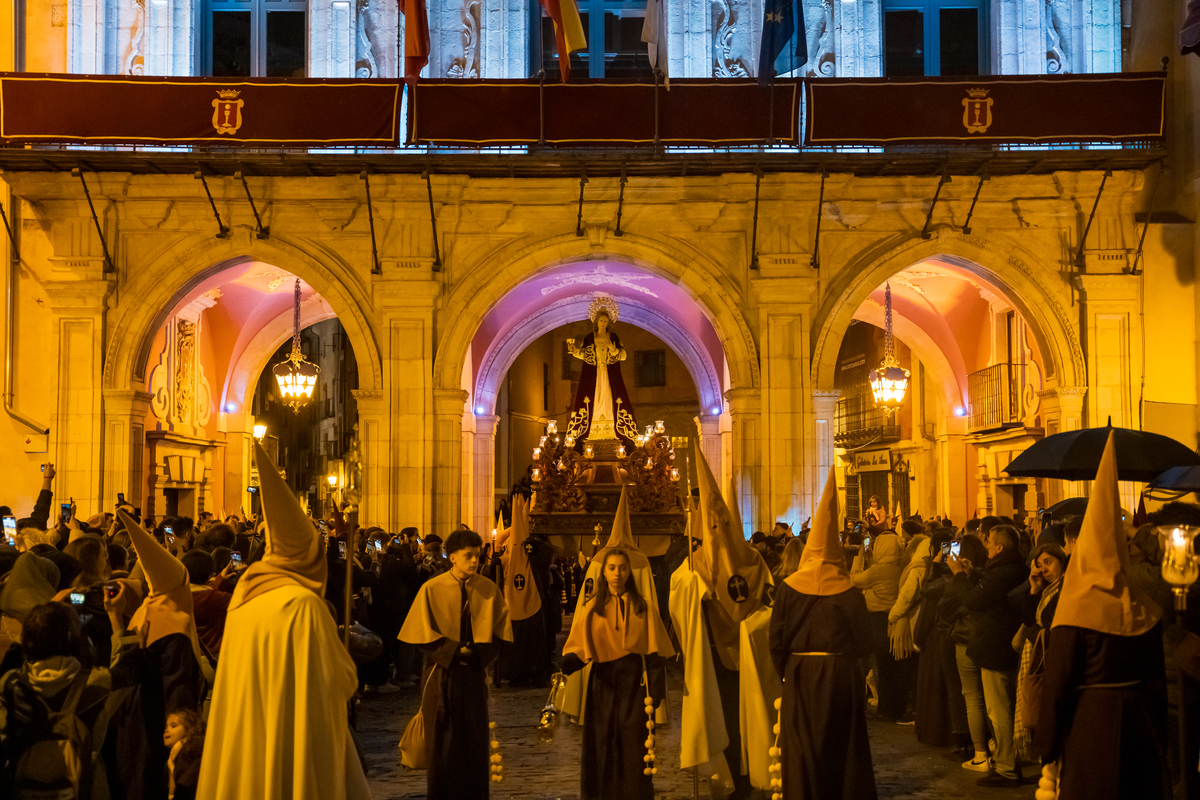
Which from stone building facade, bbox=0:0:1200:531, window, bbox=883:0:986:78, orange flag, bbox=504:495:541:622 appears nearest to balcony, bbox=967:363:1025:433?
stone building facade, bbox=0:0:1200:531

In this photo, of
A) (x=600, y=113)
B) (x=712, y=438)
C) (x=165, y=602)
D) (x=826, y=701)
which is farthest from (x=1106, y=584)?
(x=712, y=438)

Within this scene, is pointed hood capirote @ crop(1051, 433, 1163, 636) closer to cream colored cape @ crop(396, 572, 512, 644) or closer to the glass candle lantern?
Result: the glass candle lantern

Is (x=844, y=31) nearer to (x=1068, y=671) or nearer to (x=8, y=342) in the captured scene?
(x=8, y=342)

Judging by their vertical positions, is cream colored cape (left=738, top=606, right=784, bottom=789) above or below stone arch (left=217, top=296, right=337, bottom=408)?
below

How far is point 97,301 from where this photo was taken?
57.6ft

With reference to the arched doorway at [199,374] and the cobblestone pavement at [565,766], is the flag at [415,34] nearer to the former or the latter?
the arched doorway at [199,374]

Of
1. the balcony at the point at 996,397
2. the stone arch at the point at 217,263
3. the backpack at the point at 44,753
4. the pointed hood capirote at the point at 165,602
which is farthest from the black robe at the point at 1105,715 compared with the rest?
the balcony at the point at 996,397

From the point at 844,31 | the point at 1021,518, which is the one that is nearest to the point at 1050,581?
the point at 1021,518

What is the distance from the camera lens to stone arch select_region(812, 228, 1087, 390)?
701 inches

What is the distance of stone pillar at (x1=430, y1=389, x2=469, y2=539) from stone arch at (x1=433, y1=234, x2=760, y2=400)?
22 cm

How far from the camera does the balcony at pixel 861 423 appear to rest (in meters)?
26.0

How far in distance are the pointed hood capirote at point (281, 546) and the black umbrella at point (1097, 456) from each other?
22.2 feet

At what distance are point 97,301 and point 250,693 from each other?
1368cm

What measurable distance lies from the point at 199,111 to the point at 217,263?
2303mm
